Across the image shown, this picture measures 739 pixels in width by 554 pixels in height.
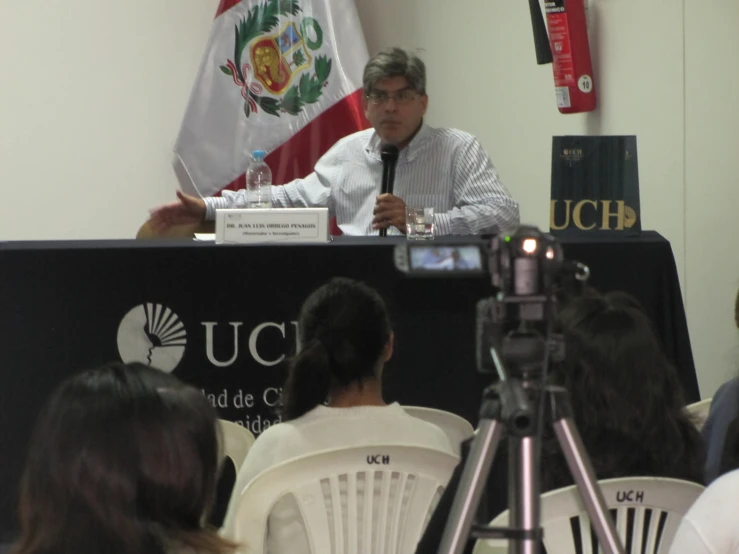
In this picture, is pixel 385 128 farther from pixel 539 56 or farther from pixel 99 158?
pixel 99 158

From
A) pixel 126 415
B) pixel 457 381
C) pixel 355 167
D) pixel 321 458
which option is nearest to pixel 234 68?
pixel 355 167

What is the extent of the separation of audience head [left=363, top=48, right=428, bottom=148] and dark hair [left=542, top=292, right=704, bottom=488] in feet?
6.49

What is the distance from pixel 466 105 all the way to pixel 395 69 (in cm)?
106

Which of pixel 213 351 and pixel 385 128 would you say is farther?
pixel 385 128

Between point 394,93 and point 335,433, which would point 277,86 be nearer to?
point 394,93

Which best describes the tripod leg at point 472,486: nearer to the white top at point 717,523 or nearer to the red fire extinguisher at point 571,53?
the white top at point 717,523

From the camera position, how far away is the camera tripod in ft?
3.67

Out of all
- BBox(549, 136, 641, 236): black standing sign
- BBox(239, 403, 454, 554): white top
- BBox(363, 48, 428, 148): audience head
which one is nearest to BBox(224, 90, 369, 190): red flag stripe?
BBox(363, 48, 428, 148): audience head

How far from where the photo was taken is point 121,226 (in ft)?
16.6

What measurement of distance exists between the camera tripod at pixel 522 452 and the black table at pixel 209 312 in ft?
5.28

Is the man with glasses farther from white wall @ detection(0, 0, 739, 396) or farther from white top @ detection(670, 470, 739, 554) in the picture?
white top @ detection(670, 470, 739, 554)

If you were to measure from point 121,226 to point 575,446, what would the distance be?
414 centimetres

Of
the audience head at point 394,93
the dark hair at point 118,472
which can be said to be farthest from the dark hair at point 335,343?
the audience head at point 394,93

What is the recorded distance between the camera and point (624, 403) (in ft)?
5.63
